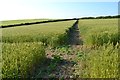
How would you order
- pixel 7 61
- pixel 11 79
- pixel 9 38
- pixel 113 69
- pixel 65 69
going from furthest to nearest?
1. pixel 9 38
2. pixel 65 69
3. pixel 7 61
4. pixel 11 79
5. pixel 113 69

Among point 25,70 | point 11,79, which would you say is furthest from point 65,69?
point 11,79

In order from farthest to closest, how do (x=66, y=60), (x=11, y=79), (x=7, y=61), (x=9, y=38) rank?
(x=9, y=38) < (x=66, y=60) < (x=7, y=61) < (x=11, y=79)

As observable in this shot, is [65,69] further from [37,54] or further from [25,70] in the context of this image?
[25,70]

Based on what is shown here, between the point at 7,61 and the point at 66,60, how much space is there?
4.37 metres

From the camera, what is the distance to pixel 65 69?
950 cm

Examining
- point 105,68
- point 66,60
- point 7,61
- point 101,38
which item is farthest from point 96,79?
point 101,38

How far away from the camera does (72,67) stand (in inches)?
384

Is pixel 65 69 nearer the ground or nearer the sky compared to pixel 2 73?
nearer the ground

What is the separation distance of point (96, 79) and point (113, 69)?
0.42 meters

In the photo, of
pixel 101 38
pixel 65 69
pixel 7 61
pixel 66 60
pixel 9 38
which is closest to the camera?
pixel 7 61

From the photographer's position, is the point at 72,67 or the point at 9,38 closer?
the point at 72,67

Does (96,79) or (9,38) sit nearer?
(96,79)

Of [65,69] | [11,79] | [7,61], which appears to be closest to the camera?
[11,79]

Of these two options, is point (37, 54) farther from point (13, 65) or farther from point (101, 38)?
point (101, 38)
